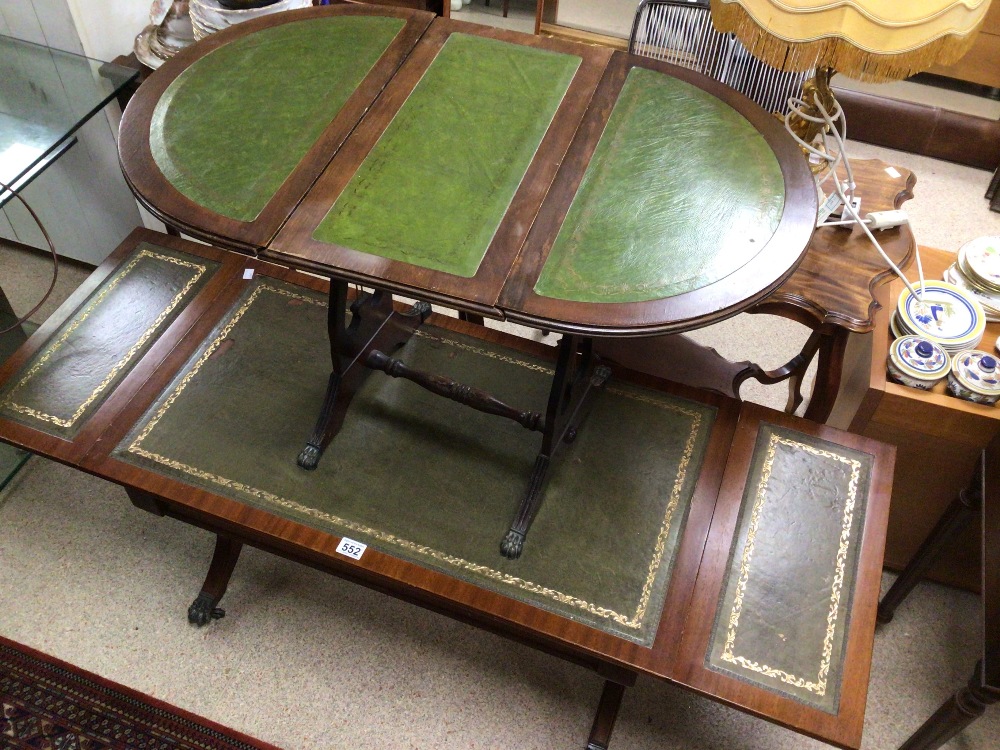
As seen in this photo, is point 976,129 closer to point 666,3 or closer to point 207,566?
point 666,3

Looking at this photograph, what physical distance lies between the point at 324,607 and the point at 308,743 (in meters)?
0.34

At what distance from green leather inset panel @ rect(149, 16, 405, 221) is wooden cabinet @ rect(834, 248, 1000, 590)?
135 cm

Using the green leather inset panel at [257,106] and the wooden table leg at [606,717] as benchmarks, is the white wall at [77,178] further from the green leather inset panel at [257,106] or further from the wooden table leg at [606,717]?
the wooden table leg at [606,717]

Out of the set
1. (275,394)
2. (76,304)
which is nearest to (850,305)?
(275,394)

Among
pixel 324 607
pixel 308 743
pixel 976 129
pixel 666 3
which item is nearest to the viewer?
pixel 308 743

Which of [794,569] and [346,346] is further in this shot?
[346,346]

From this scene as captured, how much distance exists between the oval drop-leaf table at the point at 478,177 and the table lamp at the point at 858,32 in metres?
0.16

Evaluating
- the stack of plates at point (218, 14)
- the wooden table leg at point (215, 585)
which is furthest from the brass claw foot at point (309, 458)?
the stack of plates at point (218, 14)

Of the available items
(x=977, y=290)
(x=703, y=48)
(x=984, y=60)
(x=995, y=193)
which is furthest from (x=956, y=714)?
(x=984, y=60)

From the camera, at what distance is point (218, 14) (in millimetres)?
2307

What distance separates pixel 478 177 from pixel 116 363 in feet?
3.67

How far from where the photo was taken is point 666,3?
100 inches

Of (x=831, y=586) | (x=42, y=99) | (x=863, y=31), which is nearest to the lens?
(x=863, y=31)

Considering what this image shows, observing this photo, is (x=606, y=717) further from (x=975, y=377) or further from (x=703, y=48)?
(x=703, y=48)
